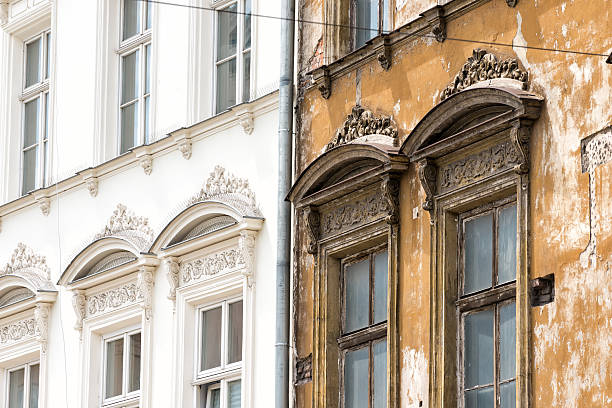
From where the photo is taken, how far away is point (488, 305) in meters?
14.0

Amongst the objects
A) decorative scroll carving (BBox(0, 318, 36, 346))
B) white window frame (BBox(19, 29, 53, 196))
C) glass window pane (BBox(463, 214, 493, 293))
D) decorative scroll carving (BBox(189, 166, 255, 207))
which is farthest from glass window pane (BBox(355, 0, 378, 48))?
decorative scroll carving (BBox(0, 318, 36, 346))

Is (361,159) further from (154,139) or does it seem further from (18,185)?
(18,185)

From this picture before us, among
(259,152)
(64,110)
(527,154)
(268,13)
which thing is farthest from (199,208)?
(527,154)

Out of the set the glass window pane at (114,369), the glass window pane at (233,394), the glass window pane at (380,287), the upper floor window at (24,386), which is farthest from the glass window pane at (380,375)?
the upper floor window at (24,386)

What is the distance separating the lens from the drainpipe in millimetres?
16016

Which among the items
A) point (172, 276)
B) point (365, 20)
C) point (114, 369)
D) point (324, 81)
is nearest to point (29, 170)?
point (114, 369)

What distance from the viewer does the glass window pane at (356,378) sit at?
15.4 m

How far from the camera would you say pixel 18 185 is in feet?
70.2

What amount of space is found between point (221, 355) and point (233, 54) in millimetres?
3029

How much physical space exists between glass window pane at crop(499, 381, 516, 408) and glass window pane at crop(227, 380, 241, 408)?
13.2 ft

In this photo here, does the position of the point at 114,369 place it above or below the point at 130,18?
below

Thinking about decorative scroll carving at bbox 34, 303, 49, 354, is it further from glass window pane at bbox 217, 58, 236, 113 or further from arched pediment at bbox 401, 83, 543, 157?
arched pediment at bbox 401, 83, 543, 157

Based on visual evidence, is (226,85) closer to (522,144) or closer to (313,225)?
(313,225)

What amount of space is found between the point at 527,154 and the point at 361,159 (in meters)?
2.27
